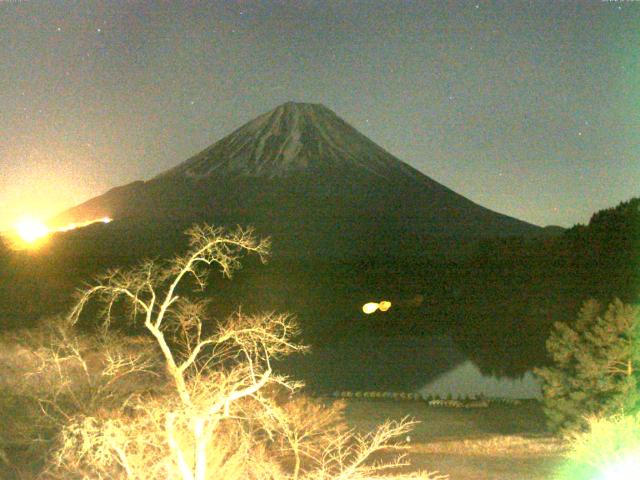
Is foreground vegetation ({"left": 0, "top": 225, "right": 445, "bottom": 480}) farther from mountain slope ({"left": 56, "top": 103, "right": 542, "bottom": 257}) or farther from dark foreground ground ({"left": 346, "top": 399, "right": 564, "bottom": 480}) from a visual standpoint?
mountain slope ({"left": 56, "top": 103, "right": 542, "bottom": 257})

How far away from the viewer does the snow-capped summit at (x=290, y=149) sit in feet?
449

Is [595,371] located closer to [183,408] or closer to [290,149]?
[183,408]

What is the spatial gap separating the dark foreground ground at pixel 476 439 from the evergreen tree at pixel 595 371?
0.88 m

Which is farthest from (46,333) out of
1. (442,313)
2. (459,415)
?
(442,313)

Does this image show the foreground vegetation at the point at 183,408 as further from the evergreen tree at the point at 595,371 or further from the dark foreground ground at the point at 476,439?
the evergreen tree at the point at 595,371

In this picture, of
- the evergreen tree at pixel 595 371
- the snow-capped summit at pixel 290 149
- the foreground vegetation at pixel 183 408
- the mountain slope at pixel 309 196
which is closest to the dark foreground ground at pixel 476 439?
the evergreen tree at pixel 595 371

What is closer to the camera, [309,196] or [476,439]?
[476,439]

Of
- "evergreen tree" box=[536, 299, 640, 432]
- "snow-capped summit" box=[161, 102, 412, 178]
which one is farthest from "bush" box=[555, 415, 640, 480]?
"snow-capped summit" box=[161, 102, 412, 178]

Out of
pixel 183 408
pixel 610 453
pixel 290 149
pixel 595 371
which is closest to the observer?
pixel 183 408

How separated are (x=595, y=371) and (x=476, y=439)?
11.2 feet

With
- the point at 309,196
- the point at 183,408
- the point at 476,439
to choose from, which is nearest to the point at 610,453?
the point at 476,439

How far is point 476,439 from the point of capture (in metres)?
18.0

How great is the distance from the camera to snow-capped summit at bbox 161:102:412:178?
449 feet

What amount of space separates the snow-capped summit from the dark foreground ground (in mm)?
111907
